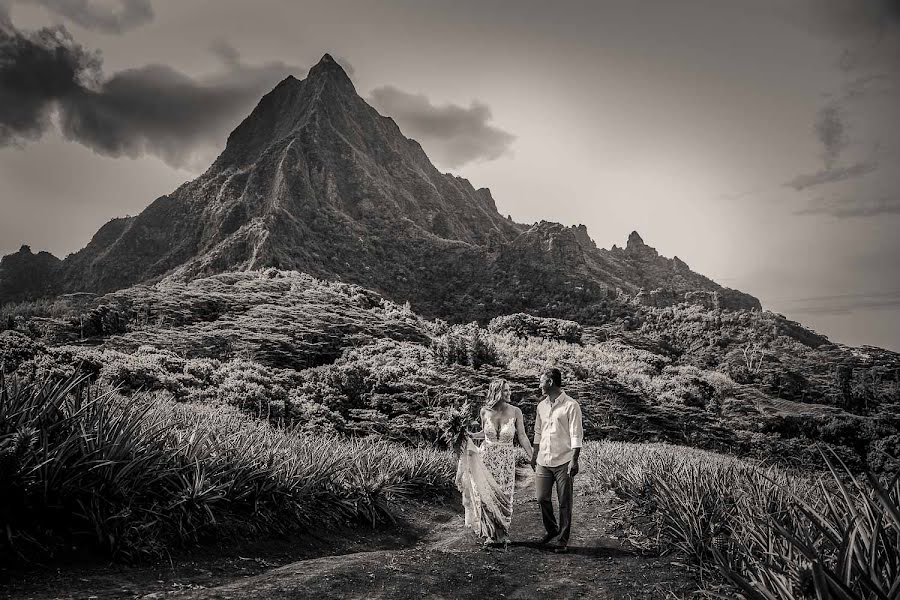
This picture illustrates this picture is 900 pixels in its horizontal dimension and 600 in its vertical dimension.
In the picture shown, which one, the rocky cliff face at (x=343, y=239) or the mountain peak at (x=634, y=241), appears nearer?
the rocky cliff face at (x=343, y=239)

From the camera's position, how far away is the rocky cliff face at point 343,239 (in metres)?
75.3

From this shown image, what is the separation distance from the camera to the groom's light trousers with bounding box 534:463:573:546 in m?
5.20

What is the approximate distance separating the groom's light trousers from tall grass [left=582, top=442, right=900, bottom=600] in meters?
0.96

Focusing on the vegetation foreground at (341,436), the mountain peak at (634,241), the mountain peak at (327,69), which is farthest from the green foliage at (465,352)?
the mountain peak at (327,69)

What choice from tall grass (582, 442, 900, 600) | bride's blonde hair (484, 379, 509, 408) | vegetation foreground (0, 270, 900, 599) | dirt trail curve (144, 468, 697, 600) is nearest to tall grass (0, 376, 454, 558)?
vegetation foreground (0, 270, 900, 599)

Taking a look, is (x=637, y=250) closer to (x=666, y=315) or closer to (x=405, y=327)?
(x=666, y=315)

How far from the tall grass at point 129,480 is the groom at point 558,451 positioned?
2.54 metres

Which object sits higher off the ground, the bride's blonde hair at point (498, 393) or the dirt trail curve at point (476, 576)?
the bride's blonde hair at point (498, 393)

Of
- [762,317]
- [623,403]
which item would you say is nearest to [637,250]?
[762,317]

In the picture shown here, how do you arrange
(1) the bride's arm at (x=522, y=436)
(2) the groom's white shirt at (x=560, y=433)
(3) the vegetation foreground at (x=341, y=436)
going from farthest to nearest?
(1) the bride's arm at (x=522, y=436)
(2) the groom's white shirt at (x=560, y=433)
(3) the vegetation foreground at (x=341, y=436)

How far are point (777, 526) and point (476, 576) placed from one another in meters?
2.74

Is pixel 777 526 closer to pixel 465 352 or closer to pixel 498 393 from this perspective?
pixel 498 393

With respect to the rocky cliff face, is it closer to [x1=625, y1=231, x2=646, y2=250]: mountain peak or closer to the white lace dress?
[x1=625, y1=231, x2=646, y2=250]: mountain peak

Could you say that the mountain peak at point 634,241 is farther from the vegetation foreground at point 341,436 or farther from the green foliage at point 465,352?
→ the green foliage at point 465,352
